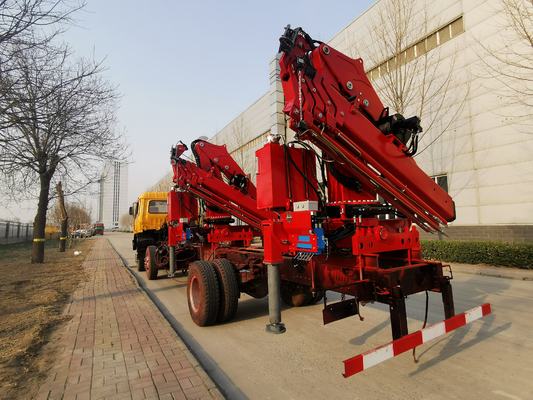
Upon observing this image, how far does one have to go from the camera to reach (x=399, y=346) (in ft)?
8.79

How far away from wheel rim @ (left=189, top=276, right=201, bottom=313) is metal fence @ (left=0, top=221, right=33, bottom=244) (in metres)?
27.2

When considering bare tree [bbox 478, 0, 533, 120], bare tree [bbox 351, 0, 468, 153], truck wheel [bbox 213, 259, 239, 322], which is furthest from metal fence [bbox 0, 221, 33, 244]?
bare tree [bbox 478, 0, 533, 120]

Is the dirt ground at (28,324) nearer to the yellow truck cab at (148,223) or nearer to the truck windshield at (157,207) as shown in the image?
the yellow truck cab at (148,223)

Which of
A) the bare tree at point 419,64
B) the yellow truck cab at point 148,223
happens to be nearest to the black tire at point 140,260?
the yellow truck cab at point 148,223

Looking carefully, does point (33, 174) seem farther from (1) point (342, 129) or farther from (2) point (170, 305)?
(1) point (342, 129)

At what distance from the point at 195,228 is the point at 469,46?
11.9 meters

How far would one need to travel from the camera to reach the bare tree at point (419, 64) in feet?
39.7

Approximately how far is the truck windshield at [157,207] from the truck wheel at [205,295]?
6.85 meters

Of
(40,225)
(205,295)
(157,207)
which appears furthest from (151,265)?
(40,225)

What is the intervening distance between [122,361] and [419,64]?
1439cm

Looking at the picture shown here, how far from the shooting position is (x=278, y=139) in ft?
13.0

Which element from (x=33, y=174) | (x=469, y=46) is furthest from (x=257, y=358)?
(x=469, y=46)

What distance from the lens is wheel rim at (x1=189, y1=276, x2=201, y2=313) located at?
5.32m

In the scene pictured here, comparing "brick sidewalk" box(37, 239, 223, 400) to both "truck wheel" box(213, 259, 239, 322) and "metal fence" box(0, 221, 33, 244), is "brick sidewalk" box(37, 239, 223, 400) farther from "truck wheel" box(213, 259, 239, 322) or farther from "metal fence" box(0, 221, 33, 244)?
"metal fence" box(0, 221, 33, 244)
